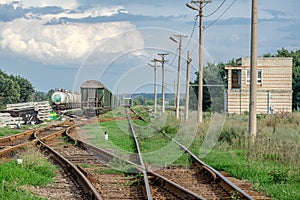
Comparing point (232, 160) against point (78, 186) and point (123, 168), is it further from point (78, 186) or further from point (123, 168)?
point (78, 186)

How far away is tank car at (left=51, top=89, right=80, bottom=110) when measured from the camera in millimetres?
50844

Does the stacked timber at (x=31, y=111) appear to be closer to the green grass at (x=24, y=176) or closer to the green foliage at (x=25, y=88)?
the green grass at (x=24, y=176)

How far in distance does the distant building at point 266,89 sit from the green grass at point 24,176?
111 feet

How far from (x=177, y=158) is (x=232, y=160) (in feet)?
7.08

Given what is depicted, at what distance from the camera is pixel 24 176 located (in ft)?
33.5

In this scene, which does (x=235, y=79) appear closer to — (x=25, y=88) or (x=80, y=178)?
(x=80, y=178)

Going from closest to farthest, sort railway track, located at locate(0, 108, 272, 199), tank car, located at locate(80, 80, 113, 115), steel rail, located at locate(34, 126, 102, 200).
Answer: steel rail, located at locate(34, 126, 102, 200)
railway track, located at locate(0, 108, 272, 199)
tank car, located at locate(80, 80, 113, 115)

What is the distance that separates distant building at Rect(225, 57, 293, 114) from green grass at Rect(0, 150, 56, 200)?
33942 mm

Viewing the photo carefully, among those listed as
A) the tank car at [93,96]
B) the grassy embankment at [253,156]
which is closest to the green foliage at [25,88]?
the tank car at [93,96]

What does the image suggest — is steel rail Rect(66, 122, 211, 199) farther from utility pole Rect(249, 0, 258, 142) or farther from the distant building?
the distant building

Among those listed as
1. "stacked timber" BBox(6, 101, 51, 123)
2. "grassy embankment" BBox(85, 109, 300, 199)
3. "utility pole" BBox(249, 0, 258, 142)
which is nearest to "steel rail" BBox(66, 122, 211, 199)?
"grassy embankment" BBox(85, 109, 300, 199)

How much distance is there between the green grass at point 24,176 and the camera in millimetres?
8336

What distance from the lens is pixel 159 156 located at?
1542 centimetres

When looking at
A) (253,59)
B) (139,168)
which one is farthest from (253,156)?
(253,59)
